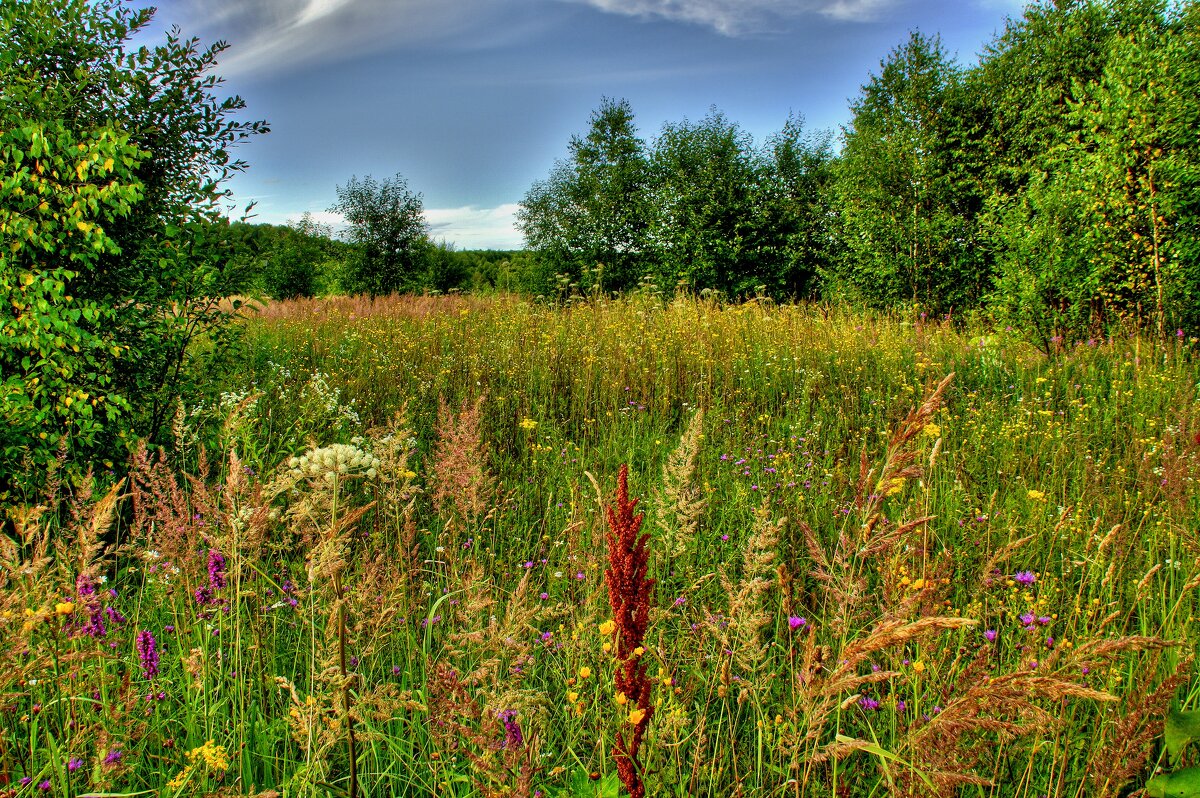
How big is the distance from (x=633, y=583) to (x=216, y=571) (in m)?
Result: 1.38

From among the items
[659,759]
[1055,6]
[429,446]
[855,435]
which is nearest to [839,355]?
[855,435]

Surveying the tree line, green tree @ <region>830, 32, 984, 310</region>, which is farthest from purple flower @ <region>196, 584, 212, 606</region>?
green tree @ <region>830, 32, 984, 310</region>

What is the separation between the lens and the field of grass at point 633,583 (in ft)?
4.01

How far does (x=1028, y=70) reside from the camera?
17.4 meters

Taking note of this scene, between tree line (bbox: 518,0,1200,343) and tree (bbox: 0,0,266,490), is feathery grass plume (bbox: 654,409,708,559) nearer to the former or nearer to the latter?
tree (bbox: 0,0,266,490)

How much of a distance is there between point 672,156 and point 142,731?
2935cm

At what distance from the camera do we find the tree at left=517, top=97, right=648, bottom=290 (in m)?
33.1

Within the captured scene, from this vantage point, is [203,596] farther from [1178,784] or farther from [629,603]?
[1178,784]

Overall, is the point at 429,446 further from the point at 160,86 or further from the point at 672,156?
the point at 672,156

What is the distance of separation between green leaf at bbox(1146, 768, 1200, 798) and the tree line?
7.42 m

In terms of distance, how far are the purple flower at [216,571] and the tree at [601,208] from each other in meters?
30.8

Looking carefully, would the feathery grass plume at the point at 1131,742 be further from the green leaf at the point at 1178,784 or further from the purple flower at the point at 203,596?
the purple flower at the point at 203,596

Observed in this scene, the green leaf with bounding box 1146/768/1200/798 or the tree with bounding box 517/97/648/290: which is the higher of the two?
the tree with bounding box 517/97/648/290

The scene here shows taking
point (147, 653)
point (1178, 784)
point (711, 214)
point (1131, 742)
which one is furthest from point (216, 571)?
point (711, 214)
